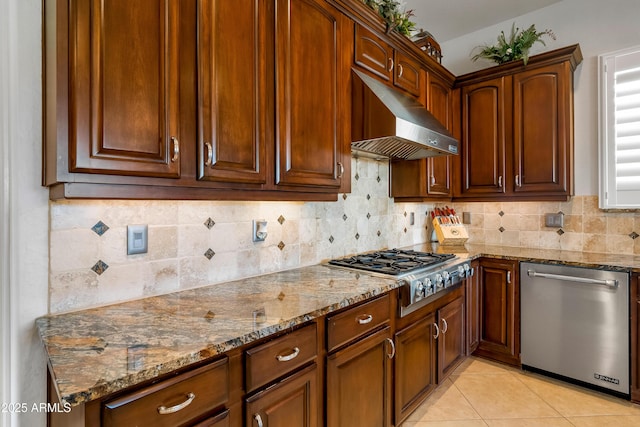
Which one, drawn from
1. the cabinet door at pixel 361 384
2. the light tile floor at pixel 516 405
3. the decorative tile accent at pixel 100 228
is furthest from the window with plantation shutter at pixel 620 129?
the decorative tile accent at pixel 100 228

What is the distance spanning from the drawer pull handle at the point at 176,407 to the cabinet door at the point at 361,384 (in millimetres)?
619

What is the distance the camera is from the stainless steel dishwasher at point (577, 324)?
2.21 metres

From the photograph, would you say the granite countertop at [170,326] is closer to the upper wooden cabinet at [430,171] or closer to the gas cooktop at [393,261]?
the gas cooktop at [393,261]

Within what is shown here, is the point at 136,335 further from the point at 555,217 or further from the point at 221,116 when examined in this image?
the point at 555,217

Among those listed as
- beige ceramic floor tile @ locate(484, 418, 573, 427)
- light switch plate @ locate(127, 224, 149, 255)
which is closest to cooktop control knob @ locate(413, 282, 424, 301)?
beige ceramic floor tile @ locate(484, 418, 573, 427)

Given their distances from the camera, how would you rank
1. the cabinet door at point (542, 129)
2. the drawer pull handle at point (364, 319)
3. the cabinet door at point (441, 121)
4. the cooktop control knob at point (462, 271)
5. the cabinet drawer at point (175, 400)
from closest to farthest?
the cabinet drawer at point (175, 400)
the drawer pull handle at point (364, 319)
the cooktop control knob at point (462, 271)
the cabinet door at point (542, 129)
the cabinet door at point (441, 121)

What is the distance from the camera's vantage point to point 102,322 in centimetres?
115

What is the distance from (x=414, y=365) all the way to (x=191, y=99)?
1.81m

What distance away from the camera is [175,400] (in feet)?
2.98

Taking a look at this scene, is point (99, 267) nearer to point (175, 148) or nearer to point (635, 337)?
point (175, 148)

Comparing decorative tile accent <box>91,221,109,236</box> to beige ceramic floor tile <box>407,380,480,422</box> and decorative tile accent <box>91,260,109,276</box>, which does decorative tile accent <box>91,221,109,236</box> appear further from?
beige ceramic floor tile <box>407,380,480,422</box>

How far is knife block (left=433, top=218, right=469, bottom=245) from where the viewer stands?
3170 mm

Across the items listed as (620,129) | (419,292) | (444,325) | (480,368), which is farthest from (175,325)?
(620,129)

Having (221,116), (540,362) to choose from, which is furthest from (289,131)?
(540,362)
